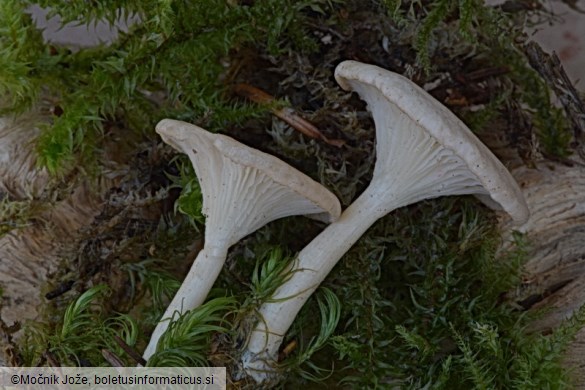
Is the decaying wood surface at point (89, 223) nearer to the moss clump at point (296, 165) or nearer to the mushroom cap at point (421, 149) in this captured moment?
the moss clump at point (296, 165)

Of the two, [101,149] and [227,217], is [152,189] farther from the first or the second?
[227,217]

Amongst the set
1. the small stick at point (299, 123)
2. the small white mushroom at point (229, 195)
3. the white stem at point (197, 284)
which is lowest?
the white stem at point (197, 284)

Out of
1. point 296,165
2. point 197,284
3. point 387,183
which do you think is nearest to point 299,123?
point 296,165

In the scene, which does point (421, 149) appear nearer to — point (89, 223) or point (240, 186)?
point (240, 186)

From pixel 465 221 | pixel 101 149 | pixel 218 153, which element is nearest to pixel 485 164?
pixel 465 221

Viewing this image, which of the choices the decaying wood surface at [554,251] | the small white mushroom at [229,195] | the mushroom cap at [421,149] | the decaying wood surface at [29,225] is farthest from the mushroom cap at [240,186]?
the decaying wood surface at [554,251]

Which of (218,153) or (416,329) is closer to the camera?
(218,153)
